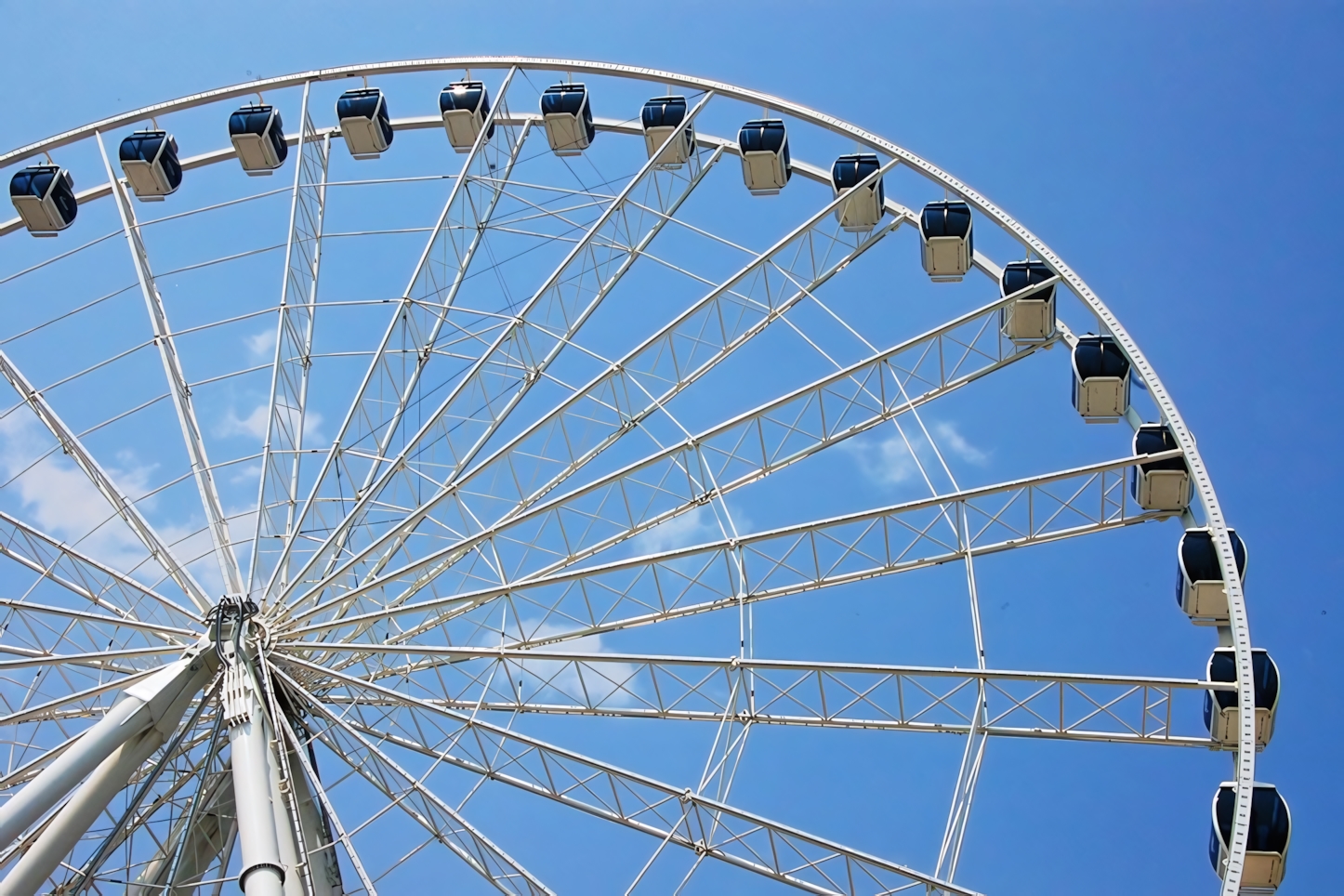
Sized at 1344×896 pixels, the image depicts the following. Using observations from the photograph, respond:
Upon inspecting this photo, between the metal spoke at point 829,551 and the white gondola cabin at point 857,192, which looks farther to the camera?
the white gondola cabin at point 857,192

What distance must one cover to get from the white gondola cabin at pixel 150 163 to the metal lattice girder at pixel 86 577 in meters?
8.06

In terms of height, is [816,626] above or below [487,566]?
below

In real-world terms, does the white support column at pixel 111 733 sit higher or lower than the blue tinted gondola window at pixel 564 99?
lower

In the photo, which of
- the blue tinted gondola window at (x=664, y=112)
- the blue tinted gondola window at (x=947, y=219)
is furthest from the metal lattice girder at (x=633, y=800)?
the blue tinted gondola window at (x=664, y=112)

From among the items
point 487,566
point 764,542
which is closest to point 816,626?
point 487,566

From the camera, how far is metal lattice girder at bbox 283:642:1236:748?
24531mm

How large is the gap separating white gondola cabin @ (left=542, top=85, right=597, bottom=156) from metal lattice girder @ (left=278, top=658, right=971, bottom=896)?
12051 mm

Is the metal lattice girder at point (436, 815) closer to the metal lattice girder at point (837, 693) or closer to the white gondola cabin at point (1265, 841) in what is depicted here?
the metal lattice girder at point (837, 693)

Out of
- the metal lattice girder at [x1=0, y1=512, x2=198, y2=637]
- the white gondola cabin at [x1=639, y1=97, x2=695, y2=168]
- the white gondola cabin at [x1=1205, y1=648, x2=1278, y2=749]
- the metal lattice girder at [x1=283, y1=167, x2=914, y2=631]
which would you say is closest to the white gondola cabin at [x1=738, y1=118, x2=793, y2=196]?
the white gondola cabin at [x1=639, y1=97, x2=695, y2=168]

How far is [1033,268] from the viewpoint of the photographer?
28.7m

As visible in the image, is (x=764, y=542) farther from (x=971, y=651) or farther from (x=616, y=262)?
(x=971, y=651)

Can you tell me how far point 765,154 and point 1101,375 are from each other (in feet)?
25.4

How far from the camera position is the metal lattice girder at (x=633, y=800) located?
2348cm

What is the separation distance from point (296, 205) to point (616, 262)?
19.1ft
